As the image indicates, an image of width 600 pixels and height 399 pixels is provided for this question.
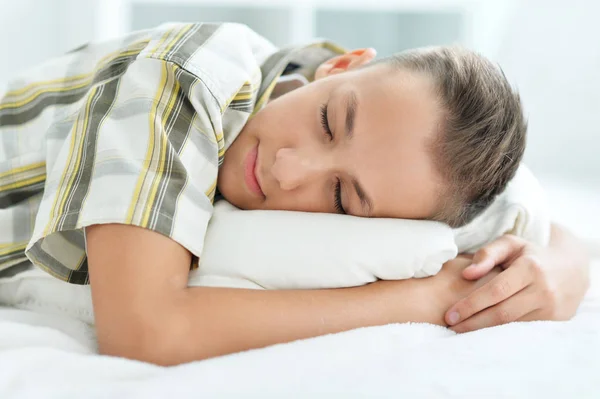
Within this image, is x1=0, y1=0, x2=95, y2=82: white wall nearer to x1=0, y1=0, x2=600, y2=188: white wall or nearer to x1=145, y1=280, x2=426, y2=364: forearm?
x1=0, y1=0, x2=600, y2=188: white wall

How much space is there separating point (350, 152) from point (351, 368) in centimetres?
35

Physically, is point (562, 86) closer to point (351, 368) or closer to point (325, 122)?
point (325, 122)

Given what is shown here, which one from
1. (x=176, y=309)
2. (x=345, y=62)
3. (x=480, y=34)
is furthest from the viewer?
(x=480, y=34)

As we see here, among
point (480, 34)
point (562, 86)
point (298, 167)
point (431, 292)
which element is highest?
point (298, 167)

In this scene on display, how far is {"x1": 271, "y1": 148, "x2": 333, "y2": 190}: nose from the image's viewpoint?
3.05 ft

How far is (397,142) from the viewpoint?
36.0 inches

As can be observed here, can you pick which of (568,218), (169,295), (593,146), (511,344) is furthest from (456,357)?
(593,146)

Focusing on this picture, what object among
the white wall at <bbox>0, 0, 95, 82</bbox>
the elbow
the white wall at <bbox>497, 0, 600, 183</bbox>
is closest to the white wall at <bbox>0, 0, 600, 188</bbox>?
the white wall at <bbox>497, 0, 600, 183</bbox>

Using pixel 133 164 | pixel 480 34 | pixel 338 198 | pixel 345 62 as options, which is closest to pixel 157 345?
pixel 133 164

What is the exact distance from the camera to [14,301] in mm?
978

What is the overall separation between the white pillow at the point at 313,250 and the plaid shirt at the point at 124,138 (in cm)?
4

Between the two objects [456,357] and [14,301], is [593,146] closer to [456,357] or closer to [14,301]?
[456,357]

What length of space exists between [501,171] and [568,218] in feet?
1.95

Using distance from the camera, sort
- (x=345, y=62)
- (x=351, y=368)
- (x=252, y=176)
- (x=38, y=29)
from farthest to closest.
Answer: (x=38, y=29)
(x=345, y=62)
(x=252, y=176)
(x=351, y=368)
